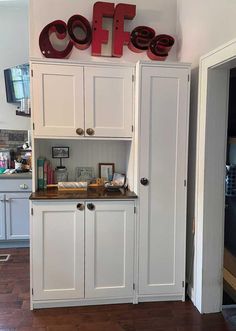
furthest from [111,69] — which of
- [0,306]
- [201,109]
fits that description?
[0,306]

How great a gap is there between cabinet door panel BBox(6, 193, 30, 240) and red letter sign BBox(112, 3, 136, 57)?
2.04 m

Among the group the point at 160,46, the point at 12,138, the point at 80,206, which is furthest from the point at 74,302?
the point at 12,138

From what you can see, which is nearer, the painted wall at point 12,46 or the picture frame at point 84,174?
the picture frame at point 84,174

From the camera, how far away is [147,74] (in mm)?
2363

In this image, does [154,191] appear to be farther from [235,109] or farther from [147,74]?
[235,109]

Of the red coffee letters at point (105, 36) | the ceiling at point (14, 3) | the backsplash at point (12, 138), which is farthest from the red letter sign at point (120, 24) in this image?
the backsplash at point (12, 138)

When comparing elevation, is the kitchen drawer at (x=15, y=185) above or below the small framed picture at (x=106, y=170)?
below

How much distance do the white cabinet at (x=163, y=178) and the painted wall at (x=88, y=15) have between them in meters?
0.53

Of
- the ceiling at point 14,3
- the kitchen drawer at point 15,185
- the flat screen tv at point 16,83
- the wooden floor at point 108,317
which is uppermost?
the ceiling at point 14,3

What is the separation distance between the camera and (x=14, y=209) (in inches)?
142

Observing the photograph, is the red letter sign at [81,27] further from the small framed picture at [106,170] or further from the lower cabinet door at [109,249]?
the lower cabinet door at [109,249]

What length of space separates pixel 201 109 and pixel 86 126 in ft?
3.03

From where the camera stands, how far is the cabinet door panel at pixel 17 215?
141 inches

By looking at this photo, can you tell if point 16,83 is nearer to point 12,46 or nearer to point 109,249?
point 12,46
